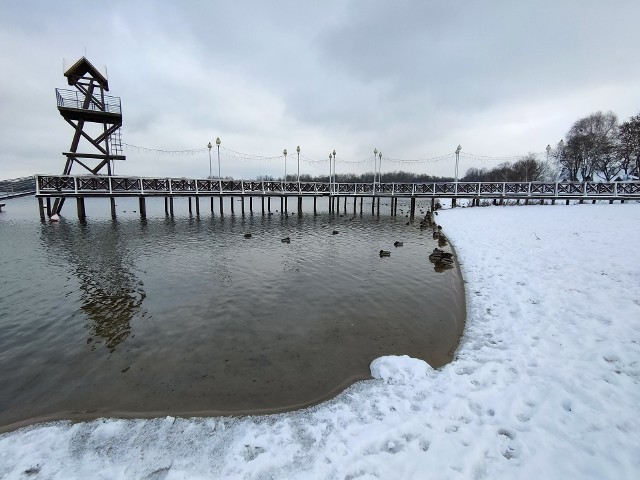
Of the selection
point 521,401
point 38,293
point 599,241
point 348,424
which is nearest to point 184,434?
point 348,424

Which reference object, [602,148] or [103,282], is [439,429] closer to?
[103,282]

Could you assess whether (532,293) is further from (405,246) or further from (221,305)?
(405,246)

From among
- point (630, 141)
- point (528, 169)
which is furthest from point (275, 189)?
point (528, 169)

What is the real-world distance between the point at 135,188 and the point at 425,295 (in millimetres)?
32761

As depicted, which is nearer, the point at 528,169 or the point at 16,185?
the point at 16,185

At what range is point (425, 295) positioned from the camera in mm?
9742

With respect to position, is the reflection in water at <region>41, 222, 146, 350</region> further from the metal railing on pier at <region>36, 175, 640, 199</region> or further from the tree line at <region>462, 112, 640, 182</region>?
the tree line at <region>462, 112, 640, 182</region>

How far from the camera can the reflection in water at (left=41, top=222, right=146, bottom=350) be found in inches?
291

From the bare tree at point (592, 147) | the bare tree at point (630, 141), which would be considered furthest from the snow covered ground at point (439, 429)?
the bare tree at point (592, 147)

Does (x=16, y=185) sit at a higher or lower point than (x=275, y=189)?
higher

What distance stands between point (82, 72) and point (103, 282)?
2953 cm

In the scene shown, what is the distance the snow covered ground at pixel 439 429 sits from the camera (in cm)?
322

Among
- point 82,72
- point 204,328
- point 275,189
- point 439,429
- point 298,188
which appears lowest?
point 204,328

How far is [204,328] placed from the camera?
7352mm
